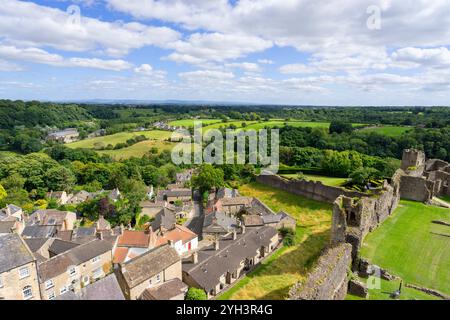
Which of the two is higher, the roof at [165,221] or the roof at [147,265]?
the roof at [147,265]

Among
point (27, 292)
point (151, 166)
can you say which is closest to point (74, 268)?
point (27, 292)

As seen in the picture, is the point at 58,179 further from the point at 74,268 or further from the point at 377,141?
the point at 377,141

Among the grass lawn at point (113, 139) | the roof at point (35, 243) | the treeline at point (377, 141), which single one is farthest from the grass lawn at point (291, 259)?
the grass lawn at point (113, 139)

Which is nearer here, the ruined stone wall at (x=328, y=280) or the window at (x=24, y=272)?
the ruined stone wall at (x=328, y=280)

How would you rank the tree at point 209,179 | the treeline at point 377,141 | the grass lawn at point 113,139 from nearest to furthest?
1. the tree at point 209,179
2. the treeline at point 377,141
3. the grass lawn at point 113,139

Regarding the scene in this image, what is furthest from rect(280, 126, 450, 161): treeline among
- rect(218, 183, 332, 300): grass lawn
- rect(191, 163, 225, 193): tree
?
rect(218, 183, 332, 300): grass lawn

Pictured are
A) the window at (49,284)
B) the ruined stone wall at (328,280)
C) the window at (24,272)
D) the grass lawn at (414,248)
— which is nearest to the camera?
the ruined stone wall at (328,280)

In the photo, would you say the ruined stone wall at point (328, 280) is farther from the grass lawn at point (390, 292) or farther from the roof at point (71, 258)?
the roof at point (71, 258)

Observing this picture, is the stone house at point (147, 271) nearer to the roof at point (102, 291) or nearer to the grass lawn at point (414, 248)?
the roof at point (102, 291)

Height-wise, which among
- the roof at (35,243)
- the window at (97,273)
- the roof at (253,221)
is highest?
the roof at (35,243)
